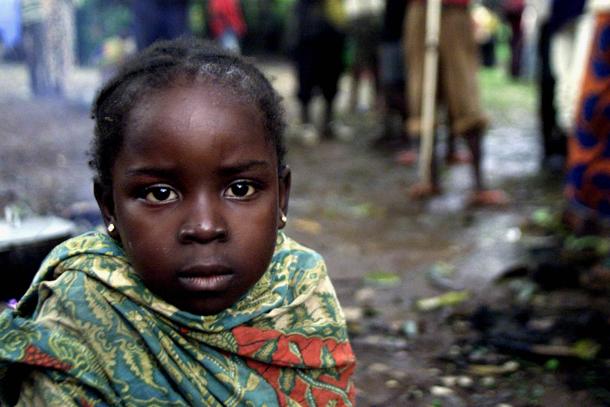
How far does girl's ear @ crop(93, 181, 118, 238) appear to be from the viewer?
1764 millimetres

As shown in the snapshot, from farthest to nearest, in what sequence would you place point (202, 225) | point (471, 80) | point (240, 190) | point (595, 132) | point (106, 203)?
point (471, 80) → point (595, 132) → point (106, 203) → point (240, 190) → point (202, 225)

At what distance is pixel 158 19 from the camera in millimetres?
6746

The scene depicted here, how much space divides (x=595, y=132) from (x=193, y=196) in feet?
8.89

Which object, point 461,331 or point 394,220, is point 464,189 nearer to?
point 394,220

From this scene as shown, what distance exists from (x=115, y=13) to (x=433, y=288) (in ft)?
34.4

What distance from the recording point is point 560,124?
6.55m

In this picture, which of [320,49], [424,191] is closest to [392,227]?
[424,191]

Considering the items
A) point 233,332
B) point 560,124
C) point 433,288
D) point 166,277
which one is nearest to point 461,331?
point 433,288

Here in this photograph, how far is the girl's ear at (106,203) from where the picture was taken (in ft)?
5.79

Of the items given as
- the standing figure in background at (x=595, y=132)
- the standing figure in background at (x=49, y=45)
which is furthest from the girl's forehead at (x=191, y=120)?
the standing figure in background at (x=49, y=45)

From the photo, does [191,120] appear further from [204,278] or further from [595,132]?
[595,132]

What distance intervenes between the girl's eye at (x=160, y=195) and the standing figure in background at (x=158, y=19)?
536 centimetres

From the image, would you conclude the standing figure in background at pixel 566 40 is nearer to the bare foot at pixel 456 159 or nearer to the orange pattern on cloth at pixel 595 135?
the bare foot at pixel 456 159

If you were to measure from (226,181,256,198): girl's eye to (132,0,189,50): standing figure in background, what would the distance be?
5339mm
